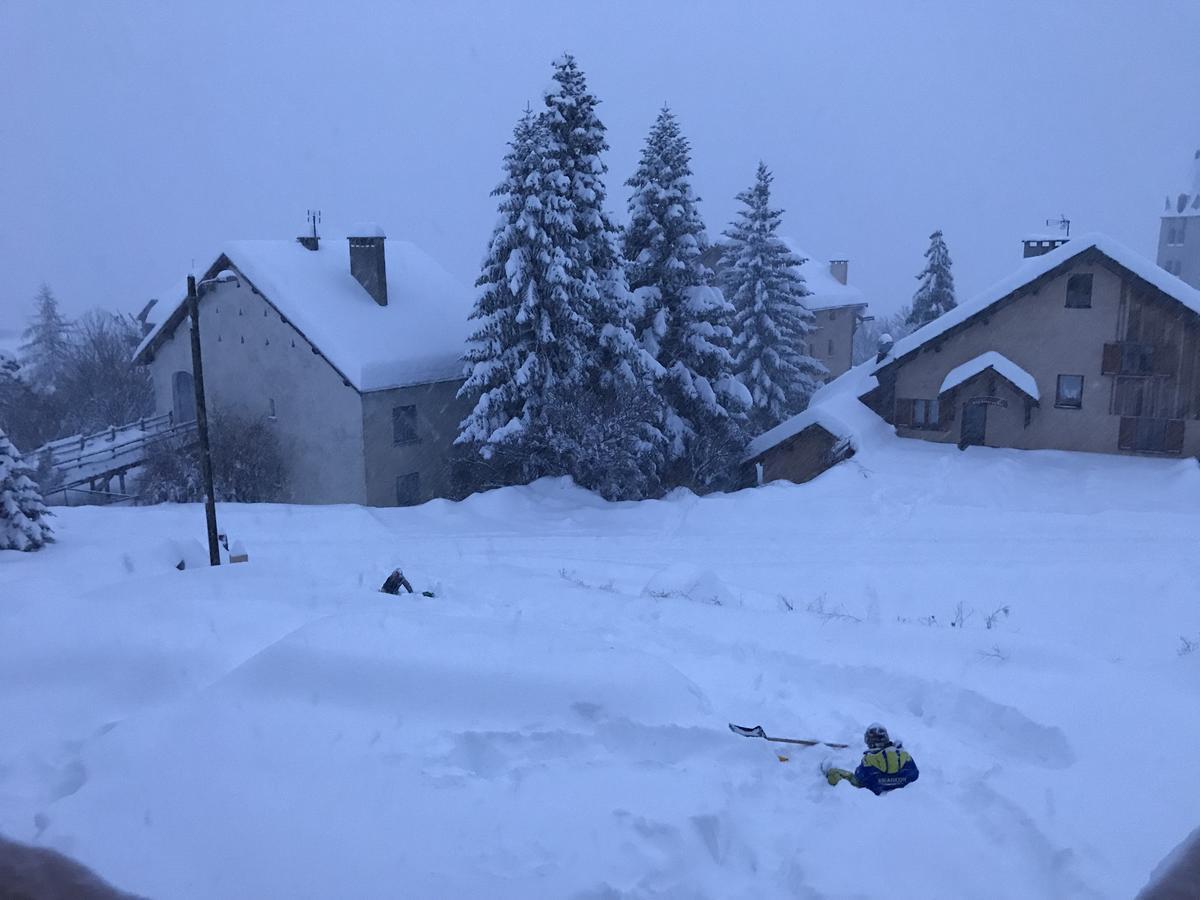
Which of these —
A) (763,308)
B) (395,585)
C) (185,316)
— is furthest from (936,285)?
(395,585)

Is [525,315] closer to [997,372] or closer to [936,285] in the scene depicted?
[997,372]

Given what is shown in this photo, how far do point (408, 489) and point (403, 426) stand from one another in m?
2.15

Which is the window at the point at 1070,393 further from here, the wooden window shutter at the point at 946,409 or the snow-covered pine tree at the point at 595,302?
the snow-covered pine tree at the point at 595,302

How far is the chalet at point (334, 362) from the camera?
2606 centimetres

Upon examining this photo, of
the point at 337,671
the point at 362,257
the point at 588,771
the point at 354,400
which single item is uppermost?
the point at 362,257

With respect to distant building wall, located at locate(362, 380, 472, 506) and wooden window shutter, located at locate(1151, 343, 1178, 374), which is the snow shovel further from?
wooden window shutter, located at locate(1151, 343, 1178, 374)

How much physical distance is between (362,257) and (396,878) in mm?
26715

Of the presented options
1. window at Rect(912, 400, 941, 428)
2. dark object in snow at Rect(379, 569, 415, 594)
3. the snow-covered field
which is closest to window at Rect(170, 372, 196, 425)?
the snow-covered field

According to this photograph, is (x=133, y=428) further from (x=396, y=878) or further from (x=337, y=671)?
(x=396, y=878)

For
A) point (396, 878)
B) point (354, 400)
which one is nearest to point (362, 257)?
point (354, 400)

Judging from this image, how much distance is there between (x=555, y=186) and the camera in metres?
23.6

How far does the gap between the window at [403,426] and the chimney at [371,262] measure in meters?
4.45

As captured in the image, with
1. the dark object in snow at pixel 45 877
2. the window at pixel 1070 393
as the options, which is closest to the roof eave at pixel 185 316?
the dark object in snow at pixel 45 877

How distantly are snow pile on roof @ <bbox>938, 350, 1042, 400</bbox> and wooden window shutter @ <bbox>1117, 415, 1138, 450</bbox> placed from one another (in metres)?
2.48
